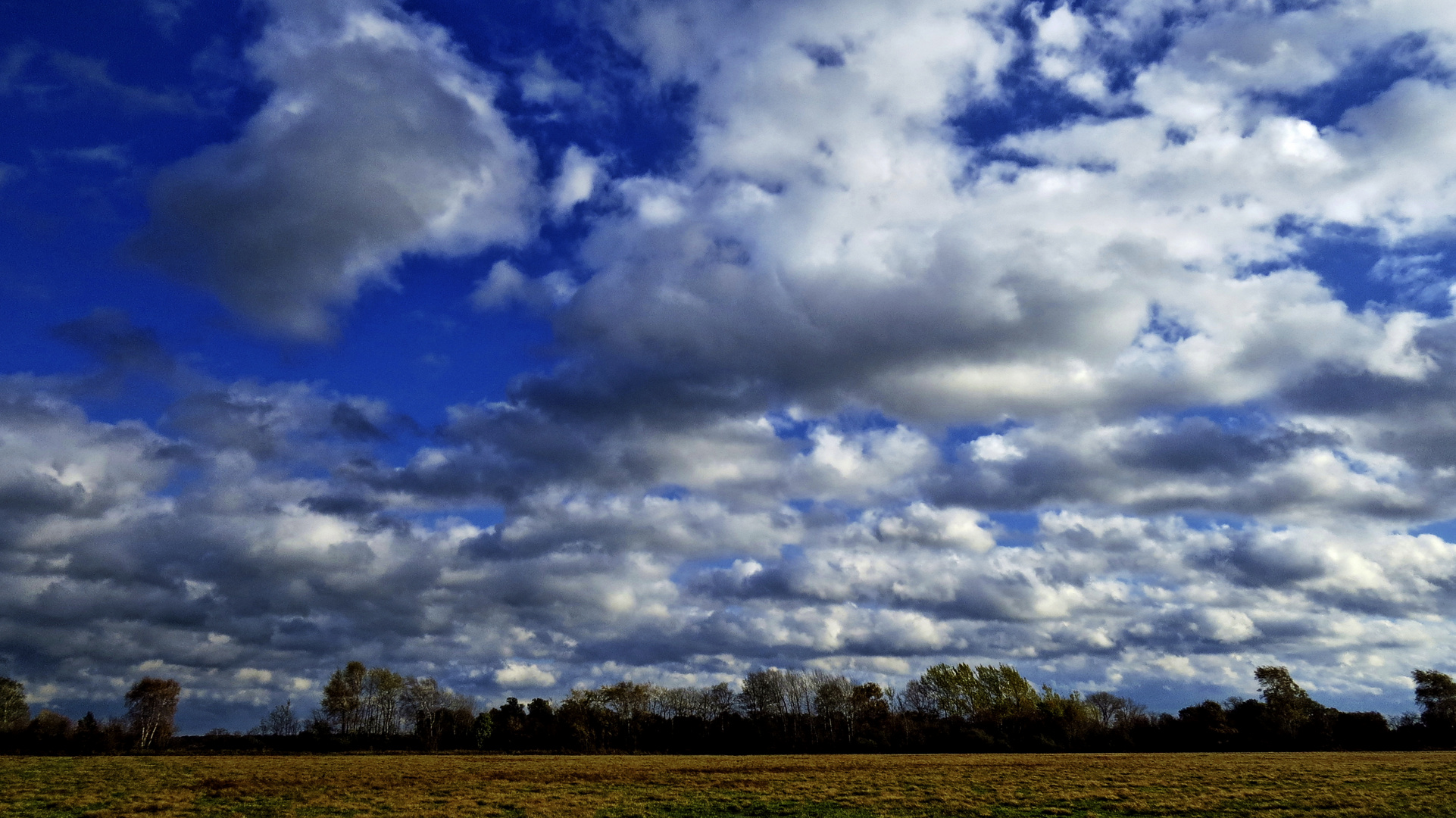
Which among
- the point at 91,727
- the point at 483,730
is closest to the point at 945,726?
the point at 483,730

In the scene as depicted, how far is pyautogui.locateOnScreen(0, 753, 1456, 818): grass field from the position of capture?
140 ft

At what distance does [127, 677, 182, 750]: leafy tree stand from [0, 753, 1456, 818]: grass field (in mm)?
91915

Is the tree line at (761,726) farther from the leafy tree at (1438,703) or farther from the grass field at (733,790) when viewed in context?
the grass field at (733,790)

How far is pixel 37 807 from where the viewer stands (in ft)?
138

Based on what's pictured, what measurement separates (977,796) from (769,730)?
125 m

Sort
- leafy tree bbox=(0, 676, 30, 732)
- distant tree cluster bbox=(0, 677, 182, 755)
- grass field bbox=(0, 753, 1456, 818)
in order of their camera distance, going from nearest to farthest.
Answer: grass field bbox=(0, 753, 1456, 818) < distant tree cluster bbox=(0, 677, 182, 755) < leafy tree bbox=(0, 676, 30, 732)

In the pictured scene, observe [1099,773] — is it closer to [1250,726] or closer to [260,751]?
[1250,726]

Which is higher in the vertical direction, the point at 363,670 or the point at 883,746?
the point at 363,670

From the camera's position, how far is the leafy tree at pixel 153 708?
528 feet

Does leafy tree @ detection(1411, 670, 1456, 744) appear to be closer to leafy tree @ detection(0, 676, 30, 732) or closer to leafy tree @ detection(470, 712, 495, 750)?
leafy tree @ detection(470, 712, 495, 750)

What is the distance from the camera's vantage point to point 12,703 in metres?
160

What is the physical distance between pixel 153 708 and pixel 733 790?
16888cm

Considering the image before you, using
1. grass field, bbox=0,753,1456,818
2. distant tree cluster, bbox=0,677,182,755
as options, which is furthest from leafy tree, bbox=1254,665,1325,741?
distant tree cluster, bbox=0,677,182,755

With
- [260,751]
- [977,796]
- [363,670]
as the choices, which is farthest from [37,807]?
[363,670]
